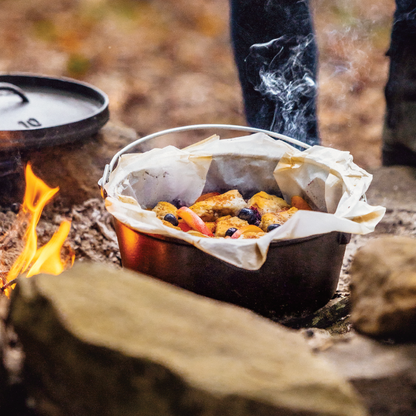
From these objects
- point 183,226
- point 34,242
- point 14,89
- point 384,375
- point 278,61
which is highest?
point 278,61

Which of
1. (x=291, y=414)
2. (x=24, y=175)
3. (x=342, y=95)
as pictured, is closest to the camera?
(x=291, y=414)

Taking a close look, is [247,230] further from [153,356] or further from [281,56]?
[281,56]

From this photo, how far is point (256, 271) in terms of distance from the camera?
1.59m

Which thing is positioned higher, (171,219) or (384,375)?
(384,375)

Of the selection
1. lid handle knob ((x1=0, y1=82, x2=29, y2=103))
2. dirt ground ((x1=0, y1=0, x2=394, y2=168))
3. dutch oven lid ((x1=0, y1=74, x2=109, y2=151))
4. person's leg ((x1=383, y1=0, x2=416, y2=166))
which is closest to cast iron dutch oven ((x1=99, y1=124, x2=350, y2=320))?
dutch oven lid ((x1=0, y1=74, x2=109, y2=151))

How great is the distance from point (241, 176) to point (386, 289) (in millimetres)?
1332

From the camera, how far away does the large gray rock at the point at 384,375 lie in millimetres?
971

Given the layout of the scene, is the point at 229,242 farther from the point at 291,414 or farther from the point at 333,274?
the point at 291,414

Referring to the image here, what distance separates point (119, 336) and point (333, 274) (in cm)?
113

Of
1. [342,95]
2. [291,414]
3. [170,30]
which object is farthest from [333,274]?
[170,30]

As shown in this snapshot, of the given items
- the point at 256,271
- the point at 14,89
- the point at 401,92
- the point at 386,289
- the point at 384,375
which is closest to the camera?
the point at 384,375

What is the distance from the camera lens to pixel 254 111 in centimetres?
291

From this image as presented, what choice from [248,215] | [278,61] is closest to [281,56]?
[278,61]

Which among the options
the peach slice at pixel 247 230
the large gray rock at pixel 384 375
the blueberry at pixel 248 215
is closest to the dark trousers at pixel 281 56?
the blueberry at pixel 248 215
